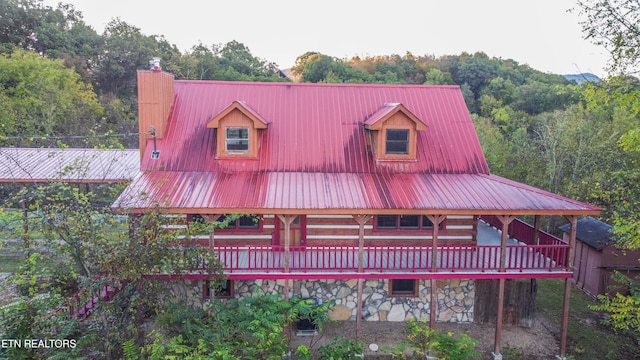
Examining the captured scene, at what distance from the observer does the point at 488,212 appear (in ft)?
39.9

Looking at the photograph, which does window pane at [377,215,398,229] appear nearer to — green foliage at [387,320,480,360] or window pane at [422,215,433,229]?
window pane at [422,215,433,229]

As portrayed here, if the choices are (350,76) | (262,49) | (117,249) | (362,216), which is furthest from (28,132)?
(262,49)

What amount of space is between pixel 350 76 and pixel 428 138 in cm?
3956

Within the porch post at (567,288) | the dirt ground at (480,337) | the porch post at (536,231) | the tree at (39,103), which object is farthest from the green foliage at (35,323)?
the tree at (39,103)

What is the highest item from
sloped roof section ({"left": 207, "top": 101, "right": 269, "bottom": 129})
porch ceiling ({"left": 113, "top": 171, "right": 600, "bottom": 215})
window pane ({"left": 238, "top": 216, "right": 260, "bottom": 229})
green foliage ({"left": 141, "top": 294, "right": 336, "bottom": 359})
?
sloped roof section ({"left": 207, "top": 101, "right": 269, "bottom": 129})

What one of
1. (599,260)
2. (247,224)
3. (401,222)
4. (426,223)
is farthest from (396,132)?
(599,260)

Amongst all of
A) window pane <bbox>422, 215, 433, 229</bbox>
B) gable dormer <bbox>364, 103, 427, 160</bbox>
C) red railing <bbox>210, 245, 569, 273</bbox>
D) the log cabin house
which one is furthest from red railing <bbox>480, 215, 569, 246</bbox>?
gable dormer <bbox>364, 103, 427, 160</bbox>

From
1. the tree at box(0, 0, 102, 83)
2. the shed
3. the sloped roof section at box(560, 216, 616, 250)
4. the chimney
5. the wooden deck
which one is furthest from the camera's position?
the tree at box(0, 0, 102, 83)

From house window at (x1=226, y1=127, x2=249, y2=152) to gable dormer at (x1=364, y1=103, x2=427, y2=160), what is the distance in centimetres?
472

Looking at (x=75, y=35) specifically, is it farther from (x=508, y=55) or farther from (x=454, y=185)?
(x=508, y=55)

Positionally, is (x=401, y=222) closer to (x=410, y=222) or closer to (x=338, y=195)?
(x=410, y=222)

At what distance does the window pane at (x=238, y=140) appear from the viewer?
1504 centimetres

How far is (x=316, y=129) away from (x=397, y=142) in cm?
329

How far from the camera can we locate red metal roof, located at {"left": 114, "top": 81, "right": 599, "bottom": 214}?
12.2 m
